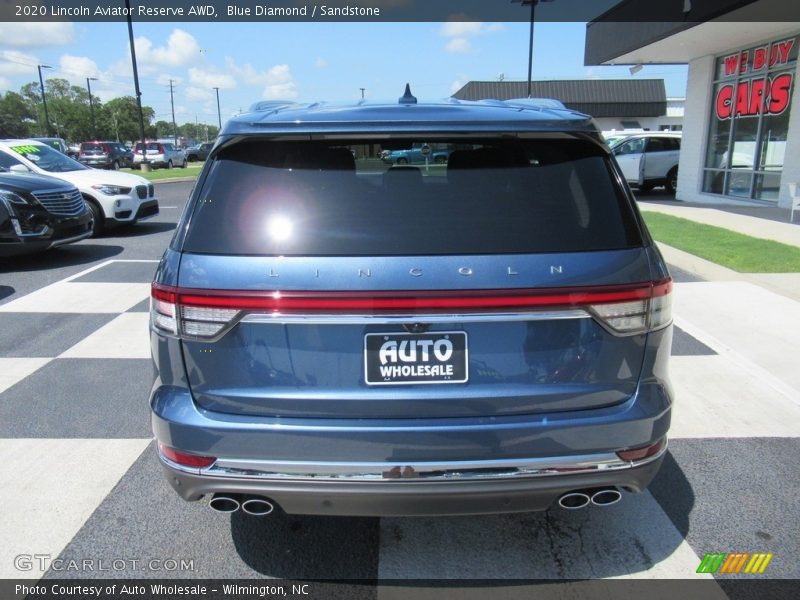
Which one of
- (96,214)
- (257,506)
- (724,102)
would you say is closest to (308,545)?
(257,506)

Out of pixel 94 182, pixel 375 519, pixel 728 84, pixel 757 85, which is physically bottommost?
pixel 375 519

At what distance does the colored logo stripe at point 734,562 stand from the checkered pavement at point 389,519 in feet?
0.13

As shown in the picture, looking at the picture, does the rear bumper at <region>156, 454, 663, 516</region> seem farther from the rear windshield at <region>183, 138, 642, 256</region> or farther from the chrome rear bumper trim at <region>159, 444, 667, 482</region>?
the rear windshield at <region>183, 138, 642, 256</region>

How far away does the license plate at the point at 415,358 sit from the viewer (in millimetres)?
2154

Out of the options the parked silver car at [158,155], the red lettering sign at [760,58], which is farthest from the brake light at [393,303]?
the parked silver car at [158,155]

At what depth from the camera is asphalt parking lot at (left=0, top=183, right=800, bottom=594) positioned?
8.83ft

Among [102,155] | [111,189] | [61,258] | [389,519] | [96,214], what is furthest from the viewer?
[102,155]

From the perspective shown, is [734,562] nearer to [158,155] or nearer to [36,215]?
[36,215]

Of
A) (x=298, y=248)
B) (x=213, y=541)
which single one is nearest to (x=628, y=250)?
(x=298, y=248)

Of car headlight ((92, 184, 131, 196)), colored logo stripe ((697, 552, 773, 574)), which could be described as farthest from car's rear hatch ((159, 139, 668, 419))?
car headlight ((92, 184, 131, 196))

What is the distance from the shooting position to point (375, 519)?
3.02 m

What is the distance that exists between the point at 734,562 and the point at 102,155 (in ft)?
133

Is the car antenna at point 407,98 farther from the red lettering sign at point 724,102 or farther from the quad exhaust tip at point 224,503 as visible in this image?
the red lettering sign at point 724,102

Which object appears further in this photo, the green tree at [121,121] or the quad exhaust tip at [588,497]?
the green tree at [121,121]
